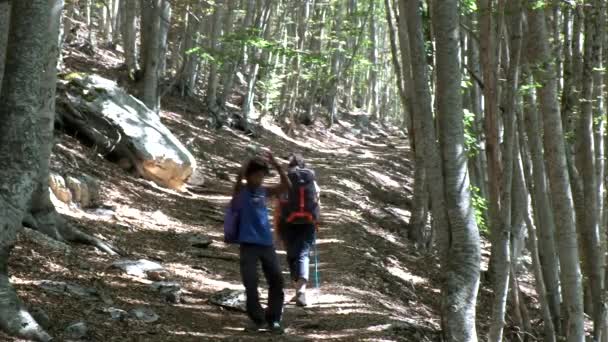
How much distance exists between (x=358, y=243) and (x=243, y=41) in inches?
279

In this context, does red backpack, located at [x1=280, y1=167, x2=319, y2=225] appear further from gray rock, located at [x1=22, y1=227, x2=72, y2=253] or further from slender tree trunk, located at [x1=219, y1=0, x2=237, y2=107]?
slender tree trunk, located at [x1=219, y1=0, x2=237, y2=107]

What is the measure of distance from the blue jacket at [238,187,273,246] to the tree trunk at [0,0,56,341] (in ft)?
6.40

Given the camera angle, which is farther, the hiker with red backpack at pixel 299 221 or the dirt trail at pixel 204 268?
the hiker with red backpack at pixel 299 221

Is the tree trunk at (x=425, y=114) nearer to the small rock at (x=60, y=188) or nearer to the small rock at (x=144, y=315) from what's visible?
the small rock at (x=144, y=315)

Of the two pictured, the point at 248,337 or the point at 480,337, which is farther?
the point at 480,337

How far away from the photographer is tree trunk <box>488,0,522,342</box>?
6.41 m

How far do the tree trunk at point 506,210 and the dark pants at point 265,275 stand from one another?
2.02m

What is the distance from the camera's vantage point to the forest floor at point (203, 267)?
6.34 meters

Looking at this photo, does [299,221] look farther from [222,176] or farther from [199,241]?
[222,176]

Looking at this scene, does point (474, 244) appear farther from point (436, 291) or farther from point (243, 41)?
point (243, 41)

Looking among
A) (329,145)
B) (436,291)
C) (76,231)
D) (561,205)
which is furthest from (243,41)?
(329,145)

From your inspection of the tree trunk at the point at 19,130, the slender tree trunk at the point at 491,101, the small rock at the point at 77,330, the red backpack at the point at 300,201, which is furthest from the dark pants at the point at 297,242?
the tree trunk at the point at 19,130

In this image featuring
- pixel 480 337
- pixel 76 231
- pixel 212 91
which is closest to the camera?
pixel 76 231

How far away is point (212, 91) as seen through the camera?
26.4m
